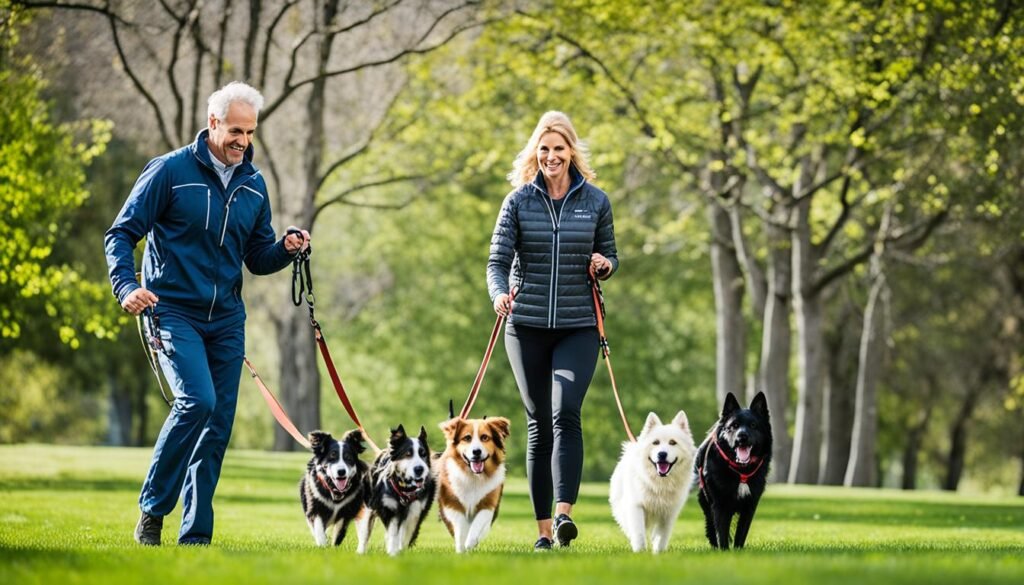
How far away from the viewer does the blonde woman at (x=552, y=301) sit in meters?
8.48

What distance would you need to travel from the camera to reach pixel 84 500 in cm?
1593

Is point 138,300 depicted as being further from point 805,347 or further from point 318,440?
point 805,347

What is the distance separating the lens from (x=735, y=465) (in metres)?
8.59

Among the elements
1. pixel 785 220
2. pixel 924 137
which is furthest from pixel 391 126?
pixel 924 137

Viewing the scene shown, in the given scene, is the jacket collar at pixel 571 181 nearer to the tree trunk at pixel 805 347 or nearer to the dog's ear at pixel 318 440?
the dog's ear at pixel 318 440

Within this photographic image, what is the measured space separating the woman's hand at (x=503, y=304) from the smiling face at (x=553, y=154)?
0.88 m

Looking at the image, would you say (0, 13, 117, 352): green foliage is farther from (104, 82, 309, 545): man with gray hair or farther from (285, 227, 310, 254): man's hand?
(285, 227, 310, 254): man's hand

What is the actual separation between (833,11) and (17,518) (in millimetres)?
14670

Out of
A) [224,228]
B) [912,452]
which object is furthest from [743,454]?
[912,452]

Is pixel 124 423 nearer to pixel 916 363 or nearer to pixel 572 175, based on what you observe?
pixel 916 363

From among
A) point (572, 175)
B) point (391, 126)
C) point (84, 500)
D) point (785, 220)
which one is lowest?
point (84, 500)

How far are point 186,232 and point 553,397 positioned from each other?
98.4 inches

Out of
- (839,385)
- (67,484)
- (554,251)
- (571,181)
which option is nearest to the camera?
(554,251)

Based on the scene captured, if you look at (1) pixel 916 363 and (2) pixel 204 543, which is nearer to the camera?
(2) pixel 204 543
